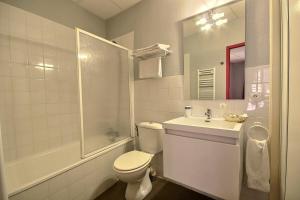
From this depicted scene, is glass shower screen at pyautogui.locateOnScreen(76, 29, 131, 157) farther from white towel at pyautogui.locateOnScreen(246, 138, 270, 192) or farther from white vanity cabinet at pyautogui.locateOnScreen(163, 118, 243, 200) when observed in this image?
white towel at pyautogui.locateOnScreen(246, 138, 270, 192)

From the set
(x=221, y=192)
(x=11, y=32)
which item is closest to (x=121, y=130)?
(x=221, y=192)

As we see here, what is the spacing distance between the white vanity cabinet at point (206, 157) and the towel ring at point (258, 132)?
148 millimetres

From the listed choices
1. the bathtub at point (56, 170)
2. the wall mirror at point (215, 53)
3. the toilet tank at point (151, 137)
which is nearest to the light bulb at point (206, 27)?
the wall mirror at point (215, 53)

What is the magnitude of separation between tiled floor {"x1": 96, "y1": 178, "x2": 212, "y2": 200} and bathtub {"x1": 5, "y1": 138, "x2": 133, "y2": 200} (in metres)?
0.10

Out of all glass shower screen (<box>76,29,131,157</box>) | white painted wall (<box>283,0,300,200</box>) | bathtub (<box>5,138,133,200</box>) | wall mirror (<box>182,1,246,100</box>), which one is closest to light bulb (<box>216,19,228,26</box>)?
wall mirror (<box>182,1,246,100</box>)

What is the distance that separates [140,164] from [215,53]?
1.38 meters

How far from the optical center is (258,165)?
1.06m

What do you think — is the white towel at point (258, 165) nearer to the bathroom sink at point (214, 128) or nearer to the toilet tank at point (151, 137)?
the bathroom sink at point (214, 128)

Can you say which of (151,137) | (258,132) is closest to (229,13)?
(258,132)

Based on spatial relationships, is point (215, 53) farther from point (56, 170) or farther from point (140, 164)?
point (56, 170)

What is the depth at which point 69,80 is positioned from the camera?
194 cm

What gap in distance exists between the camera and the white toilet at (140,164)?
52.6 inches

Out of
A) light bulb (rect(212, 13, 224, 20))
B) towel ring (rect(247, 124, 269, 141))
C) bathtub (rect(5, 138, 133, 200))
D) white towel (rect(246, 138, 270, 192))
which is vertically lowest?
bathtub (rect(5, 138, 133, 200))

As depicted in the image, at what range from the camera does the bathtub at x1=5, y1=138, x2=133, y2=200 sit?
110 centimetres
